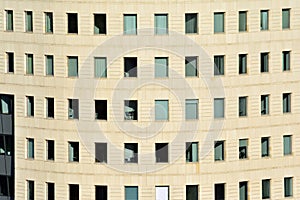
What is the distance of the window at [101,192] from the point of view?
284 feet

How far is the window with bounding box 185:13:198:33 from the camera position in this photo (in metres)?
84.8

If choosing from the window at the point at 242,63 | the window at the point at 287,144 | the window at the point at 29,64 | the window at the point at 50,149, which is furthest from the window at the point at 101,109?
the window at the point at 287,144

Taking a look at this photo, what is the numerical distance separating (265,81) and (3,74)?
15.0 meters

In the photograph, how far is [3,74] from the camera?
87812mm

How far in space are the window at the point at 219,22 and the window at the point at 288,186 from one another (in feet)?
32.9

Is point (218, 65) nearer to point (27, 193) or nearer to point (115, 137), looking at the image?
point (115, 137)

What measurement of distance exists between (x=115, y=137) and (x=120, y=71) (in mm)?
3736

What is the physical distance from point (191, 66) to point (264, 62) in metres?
4.44

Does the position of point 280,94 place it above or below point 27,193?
above

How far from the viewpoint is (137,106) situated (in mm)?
85188

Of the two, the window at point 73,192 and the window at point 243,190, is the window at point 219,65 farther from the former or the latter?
the window at point 73,192

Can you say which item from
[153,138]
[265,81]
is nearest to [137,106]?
[153,138]

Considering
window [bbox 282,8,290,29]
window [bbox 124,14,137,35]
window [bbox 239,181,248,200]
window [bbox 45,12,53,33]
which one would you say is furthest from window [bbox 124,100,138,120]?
window [bbox 282,8,290,29]

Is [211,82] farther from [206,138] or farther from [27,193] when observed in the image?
[27,193]
